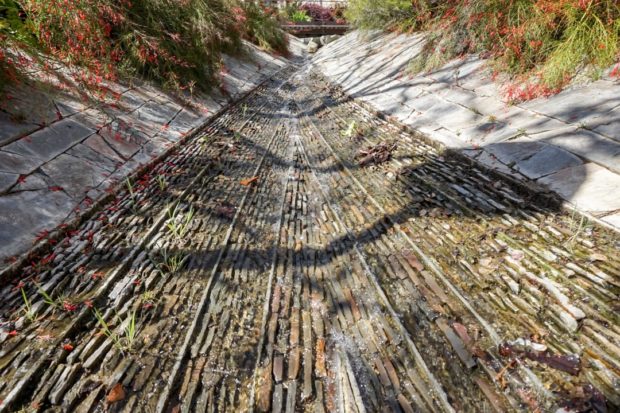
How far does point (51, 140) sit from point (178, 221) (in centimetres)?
241

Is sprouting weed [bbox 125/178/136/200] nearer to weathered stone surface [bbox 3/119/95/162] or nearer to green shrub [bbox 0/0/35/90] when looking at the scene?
weathered stone surface [bbox 3/119/95/162]

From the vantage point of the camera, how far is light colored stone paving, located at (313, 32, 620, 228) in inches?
147

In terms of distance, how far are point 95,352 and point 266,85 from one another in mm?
11690

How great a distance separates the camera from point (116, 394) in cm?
224

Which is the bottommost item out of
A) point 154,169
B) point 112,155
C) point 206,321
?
point 206,321

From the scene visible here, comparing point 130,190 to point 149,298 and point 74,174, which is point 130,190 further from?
point 149,298

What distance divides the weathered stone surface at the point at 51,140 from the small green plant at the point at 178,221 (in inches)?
74.4

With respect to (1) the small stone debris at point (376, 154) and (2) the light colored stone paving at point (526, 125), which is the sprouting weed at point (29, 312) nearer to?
(1) the small stone debris at point (376, 154)

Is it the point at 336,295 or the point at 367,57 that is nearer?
the point at 336,295

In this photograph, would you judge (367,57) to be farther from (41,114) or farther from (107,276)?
(107,276)

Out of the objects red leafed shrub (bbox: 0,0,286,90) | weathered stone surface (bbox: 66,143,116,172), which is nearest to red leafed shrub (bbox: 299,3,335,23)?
red leafed shrub (bbox: 0,0,286,90)

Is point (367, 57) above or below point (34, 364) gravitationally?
above

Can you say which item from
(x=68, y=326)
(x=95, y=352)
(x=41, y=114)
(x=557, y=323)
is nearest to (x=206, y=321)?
(x=95, y=352)

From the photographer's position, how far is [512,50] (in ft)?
20.5
